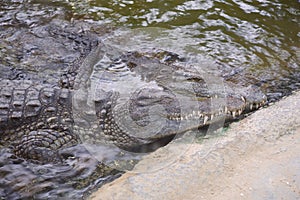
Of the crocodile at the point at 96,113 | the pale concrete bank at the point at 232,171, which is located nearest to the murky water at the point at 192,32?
the crocodile at the point at 96,113

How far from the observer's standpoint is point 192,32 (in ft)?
16.9

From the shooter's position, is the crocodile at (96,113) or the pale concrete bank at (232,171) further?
the crocodile at (96,113)

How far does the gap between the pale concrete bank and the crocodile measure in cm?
41

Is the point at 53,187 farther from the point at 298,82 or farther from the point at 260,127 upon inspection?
the point at 298,82

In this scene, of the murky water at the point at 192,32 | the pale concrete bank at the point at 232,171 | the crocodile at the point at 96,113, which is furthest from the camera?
the murky water at the point at 192,32

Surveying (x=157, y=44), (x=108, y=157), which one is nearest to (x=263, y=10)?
(x=157, y=44)

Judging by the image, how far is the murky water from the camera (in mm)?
4461

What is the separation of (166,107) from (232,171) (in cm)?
103

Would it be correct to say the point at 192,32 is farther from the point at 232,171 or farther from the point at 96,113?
the point at 232,171

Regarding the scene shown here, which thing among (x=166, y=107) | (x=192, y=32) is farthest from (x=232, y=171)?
(x=192, y=32)

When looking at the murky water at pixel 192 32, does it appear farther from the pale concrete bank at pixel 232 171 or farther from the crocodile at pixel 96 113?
the pale concrete bank at pixel 232 171

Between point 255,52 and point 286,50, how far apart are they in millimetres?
367

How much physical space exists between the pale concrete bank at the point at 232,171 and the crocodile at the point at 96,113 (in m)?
0.41

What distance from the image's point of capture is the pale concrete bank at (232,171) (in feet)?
8.49
